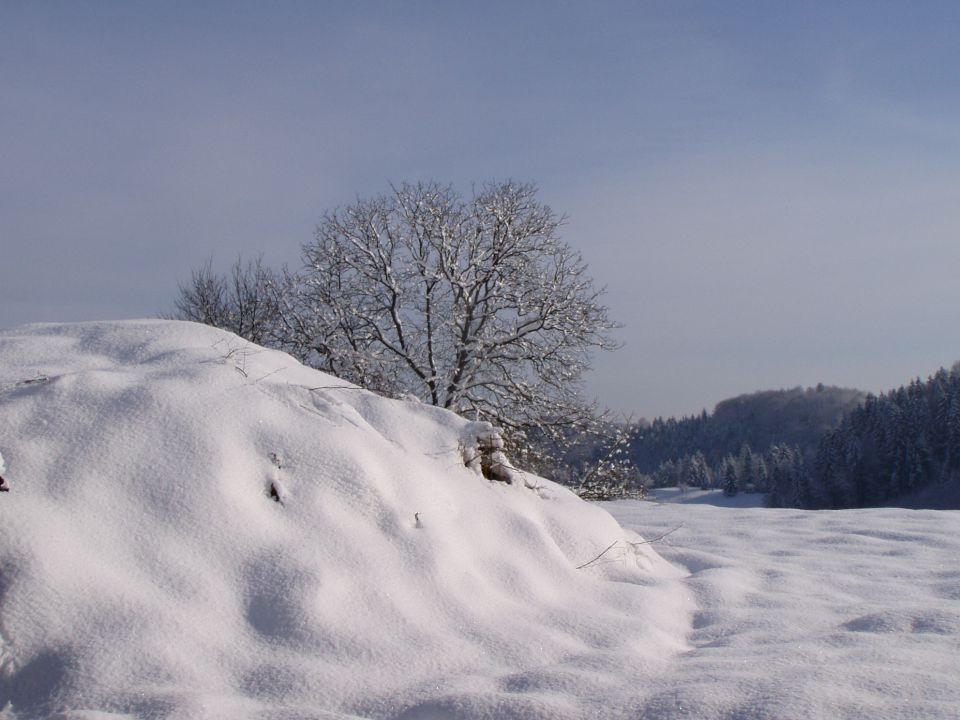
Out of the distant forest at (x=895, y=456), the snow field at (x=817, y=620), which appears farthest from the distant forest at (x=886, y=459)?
the snow field at (x=817, y=620)

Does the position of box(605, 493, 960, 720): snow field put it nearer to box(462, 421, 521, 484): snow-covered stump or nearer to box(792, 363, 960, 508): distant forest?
box(462, 421, 521, 484): snow-covered stump

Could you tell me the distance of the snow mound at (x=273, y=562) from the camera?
3088 millimetres

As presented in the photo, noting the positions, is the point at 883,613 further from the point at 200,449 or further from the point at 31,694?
the point at 31,694

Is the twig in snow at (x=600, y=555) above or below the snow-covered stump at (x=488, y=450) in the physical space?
below

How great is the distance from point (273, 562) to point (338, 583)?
0.35 meters

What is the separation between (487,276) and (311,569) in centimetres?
1223

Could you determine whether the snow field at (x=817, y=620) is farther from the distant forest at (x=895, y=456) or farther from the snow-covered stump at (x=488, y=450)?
the distant forest at (x=895, y=456)

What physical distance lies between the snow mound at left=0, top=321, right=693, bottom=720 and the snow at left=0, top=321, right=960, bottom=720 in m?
0.01

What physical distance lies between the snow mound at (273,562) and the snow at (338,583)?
0.5 inches

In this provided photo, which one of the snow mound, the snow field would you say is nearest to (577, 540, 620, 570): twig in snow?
the snow mound

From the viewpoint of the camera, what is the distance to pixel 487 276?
51.4ft

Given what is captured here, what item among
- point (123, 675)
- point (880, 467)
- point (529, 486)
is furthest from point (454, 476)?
point (880, 467)

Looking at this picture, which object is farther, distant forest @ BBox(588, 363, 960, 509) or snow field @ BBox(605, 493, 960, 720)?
distant forest @ BBox(588, 363, 960, 509)

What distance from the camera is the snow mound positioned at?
122 inches
